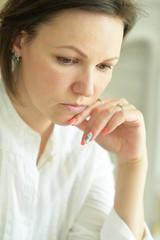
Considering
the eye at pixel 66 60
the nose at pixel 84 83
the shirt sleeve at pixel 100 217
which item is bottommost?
the shirt sleeve at pixel 100 217

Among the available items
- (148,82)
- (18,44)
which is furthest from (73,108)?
(148,82)

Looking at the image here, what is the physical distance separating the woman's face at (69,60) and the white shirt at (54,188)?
0.58ft

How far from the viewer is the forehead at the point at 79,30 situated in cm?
82

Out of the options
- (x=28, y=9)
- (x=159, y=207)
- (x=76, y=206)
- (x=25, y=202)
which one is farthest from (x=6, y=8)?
(x=159, y=207)

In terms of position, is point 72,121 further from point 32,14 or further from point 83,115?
point 32,14

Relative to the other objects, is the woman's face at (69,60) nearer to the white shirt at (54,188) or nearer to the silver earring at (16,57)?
the silver earring at (16,57)

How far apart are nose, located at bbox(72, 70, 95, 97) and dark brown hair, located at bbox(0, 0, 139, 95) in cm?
17

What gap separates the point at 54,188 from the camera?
1183mm

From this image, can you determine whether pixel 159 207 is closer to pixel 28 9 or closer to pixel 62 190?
pixel 62 190

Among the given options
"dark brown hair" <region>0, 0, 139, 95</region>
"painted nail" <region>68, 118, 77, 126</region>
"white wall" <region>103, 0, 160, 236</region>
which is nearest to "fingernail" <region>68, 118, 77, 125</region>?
"painted nail" <region>68, 118, 77, 126</region>

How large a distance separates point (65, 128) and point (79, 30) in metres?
0.49

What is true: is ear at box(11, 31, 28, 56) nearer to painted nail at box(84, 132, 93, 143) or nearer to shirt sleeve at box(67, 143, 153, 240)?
painted nail at box(84, 132, 93, 143)

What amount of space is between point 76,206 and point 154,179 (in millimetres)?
1140

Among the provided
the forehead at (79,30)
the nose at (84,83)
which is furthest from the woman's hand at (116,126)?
the forehead at (79,30)
